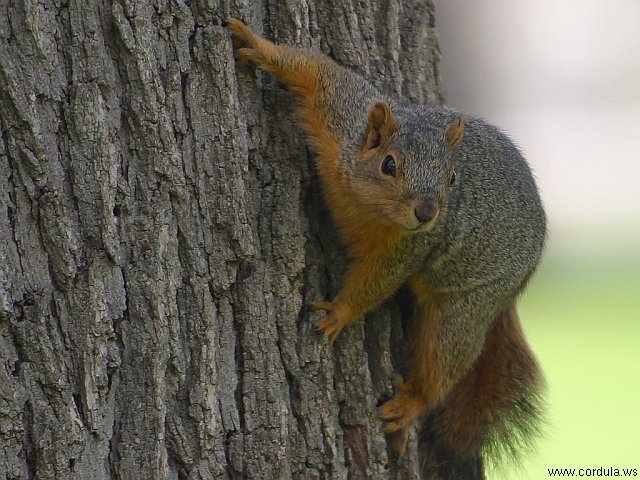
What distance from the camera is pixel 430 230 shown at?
2.75 m

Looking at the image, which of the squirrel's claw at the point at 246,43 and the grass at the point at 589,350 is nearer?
the squirrel's claw at the point at 246,43

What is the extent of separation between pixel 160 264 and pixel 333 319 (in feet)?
1.66

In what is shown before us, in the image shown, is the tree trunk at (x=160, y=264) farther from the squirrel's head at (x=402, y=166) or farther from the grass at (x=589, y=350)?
the grass at (x=589, y=350)

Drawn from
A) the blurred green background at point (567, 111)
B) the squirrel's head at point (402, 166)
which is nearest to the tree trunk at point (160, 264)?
the squirrel's head at point (402, 166)

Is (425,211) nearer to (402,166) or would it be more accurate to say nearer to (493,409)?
(402,166)

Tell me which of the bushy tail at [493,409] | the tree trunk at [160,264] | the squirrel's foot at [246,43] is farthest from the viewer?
the bushy tail at [493,409]

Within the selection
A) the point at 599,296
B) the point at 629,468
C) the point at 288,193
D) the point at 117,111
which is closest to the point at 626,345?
the point at 599,296

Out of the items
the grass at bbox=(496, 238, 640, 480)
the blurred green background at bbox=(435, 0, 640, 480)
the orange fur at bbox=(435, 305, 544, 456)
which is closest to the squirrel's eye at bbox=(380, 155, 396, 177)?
the orange fur at bbox=(435, 305, 544, 456)

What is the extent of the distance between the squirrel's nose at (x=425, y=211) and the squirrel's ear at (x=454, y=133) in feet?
0.92

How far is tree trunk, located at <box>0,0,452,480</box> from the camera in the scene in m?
2.11

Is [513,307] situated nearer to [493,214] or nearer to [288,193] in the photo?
[493,214]

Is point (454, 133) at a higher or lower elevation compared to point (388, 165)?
higher

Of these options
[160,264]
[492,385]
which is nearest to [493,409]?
[492,385]

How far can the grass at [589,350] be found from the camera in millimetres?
5742
